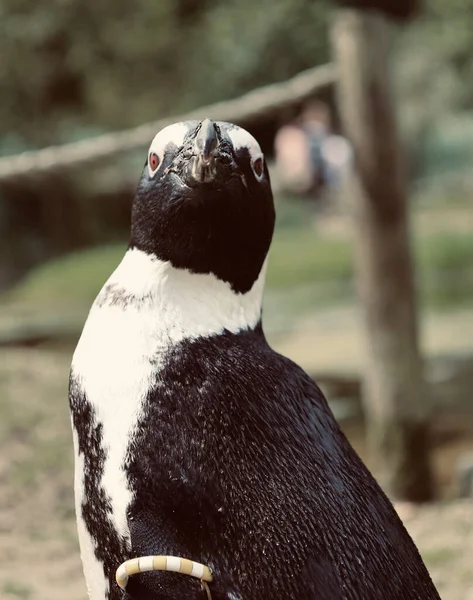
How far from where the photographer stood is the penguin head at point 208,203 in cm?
81

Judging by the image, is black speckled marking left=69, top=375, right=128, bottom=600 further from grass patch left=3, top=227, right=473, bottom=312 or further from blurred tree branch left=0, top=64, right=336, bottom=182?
grass patch left=3, top=227, right=473, bottom=312

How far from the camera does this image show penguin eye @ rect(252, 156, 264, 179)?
848mm

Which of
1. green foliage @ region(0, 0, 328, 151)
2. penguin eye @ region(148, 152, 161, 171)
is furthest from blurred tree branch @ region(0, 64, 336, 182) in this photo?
green foliage @ region(0, 0, 328, 151)

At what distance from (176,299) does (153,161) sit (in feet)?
0.46

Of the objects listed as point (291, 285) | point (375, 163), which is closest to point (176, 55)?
point (291, 285)

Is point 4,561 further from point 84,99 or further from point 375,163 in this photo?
point 84,99

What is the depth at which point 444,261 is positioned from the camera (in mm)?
5477

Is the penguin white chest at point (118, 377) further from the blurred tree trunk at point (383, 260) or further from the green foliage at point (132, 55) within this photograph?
the green foliage at point (132, 55)

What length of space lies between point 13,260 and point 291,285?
164 centimetres

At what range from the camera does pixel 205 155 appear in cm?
79

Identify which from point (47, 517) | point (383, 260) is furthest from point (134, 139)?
point (47, 517)

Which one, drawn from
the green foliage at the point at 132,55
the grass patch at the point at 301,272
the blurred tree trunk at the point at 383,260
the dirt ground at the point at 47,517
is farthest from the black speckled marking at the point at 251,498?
the grass patch at the point at 301,272

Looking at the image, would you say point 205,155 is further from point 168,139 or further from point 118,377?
point 118,377

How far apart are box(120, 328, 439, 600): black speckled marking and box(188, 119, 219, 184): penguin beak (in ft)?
0.51
